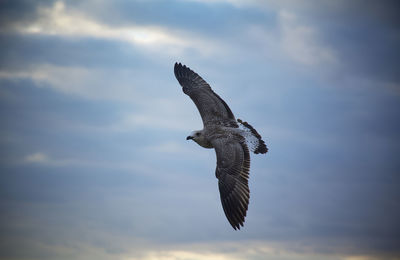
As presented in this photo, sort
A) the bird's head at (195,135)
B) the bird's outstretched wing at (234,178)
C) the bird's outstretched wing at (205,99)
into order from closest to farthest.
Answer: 1. the bird's outstretched wing at (234,178)
2. the bird's head at (195,135)
3. the bird's outstretched wing at (205,99)

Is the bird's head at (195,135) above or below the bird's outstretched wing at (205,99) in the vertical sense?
below

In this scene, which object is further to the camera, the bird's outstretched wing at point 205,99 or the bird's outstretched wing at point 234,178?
the bird's outstretched wing at point 205,99

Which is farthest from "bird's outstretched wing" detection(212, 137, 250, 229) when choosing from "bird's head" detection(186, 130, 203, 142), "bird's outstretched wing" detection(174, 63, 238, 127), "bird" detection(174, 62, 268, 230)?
"bird's outstretched wing" detection(174, 63, 238, 127)

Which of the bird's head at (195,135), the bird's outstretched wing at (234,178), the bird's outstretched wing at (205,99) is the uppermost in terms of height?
the bird's outstretched wing at (205,99)

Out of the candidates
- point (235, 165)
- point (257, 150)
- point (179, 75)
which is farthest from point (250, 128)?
point (179, 75)

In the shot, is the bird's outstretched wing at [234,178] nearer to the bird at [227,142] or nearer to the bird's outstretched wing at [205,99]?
the bird at [227,142]

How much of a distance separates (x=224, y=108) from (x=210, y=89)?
2082 mm

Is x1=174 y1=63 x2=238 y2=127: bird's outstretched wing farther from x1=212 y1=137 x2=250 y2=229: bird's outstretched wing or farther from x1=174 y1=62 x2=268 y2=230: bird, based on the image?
x1=212 y1=137 x2=250 y2=229: bird's outstretched wing

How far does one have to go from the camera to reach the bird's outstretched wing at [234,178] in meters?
20.0

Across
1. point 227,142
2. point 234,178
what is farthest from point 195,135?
point 234,178

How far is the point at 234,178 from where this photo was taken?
2058cm

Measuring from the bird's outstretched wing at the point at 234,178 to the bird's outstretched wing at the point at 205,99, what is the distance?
8.51 ft

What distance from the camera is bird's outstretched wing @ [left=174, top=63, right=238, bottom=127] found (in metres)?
24.5

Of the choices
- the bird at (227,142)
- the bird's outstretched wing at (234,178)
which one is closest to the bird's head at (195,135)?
the bird at (227,142)
